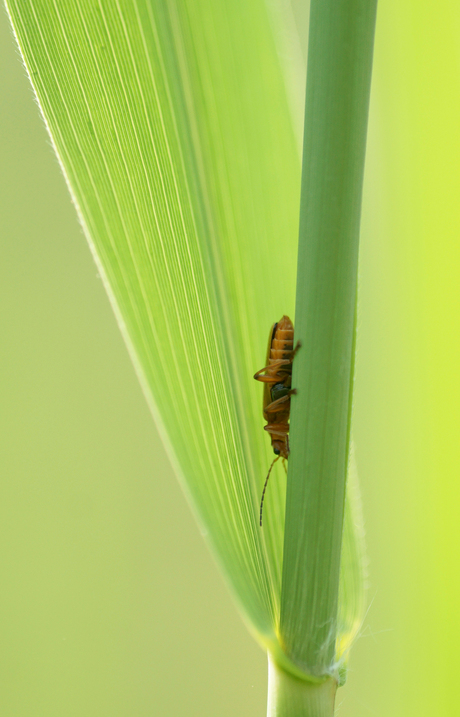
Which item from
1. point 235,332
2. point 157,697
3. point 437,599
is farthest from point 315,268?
point 157,697

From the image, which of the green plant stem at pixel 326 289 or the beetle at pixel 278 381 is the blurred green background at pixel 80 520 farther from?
the green plant stem at pixel 326 289

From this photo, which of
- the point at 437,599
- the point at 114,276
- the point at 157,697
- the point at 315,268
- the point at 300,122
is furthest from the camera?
the point at 157,697

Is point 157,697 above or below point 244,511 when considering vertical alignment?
below

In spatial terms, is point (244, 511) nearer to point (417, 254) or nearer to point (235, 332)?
point (235, 332)

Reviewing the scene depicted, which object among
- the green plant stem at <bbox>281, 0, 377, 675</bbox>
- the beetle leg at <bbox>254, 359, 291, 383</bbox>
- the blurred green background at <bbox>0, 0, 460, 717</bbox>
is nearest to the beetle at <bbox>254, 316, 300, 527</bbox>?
the beetle leg at <bbox>254, 359, 291, 383</bbox>

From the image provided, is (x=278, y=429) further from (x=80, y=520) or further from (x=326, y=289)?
(x=80, y=520)

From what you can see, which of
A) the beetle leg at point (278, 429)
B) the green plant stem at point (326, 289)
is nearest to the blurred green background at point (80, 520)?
the beetle leg at point (278, 429)

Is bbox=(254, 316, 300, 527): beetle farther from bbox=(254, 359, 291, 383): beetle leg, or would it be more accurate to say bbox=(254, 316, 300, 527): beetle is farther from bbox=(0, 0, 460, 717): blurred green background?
bbox=(0, 0, 460, 717): blurred green background
